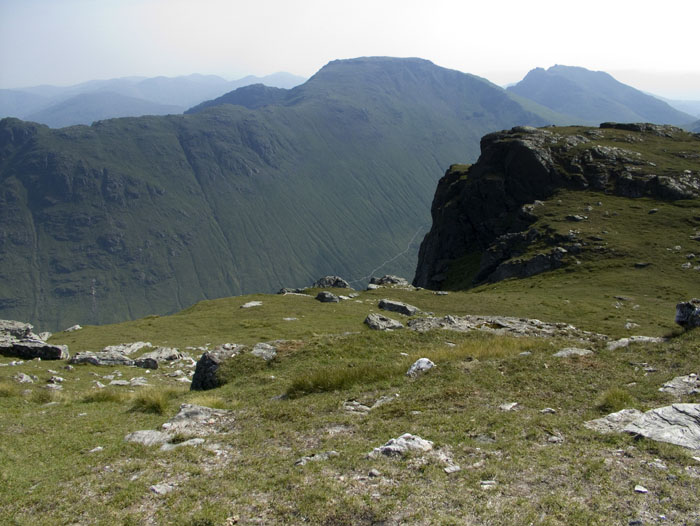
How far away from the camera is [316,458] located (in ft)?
37.3

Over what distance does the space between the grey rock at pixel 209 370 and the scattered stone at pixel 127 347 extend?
1943cm

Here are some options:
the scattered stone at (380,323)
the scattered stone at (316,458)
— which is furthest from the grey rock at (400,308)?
the scattered stone at (316,458)

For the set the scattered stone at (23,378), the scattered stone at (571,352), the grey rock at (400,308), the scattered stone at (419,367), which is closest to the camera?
the scattered stone at (419,367)

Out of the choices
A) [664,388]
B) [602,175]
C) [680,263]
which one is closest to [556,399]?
[664,388]

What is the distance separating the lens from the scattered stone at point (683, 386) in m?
14.2

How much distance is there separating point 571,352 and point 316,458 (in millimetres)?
15069

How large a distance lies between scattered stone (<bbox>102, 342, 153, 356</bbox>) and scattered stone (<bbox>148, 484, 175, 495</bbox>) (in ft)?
107

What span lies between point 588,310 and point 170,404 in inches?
1936

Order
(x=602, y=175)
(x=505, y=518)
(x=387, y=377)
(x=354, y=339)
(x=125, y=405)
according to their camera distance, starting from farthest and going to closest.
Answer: (x=602, y=175)
(x=354, y=339)
(x=125, y=405)
(x=387, y=377)
(x=505, y=518)

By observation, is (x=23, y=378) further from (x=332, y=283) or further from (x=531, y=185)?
(x=531, y=185)

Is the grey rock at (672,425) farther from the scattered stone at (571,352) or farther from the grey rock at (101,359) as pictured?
the grey rock at (101,359)

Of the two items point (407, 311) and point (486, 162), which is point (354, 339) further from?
point (486, 162)

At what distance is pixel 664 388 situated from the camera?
14.8 meters

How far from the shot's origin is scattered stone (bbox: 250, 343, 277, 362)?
78.2 feet
